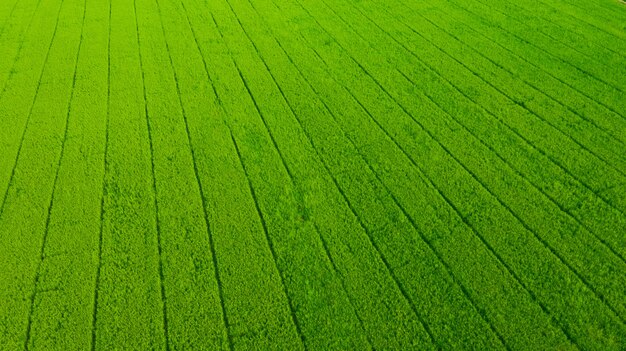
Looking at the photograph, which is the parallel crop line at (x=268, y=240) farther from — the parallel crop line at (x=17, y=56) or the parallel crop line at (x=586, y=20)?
the parallel crop line at (x=586, y=20)

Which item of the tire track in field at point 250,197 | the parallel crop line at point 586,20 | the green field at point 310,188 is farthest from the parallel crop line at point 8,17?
the parallel crop line at point 586,20

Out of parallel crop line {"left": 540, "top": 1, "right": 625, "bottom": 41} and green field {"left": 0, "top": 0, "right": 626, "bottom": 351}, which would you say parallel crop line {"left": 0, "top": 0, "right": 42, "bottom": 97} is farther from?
parallel crop line {"left": 540, "top": 1, "right": 625, "bottom": 41}

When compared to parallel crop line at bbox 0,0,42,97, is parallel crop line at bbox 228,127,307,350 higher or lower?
lower

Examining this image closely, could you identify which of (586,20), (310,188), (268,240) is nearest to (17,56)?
(310,188)

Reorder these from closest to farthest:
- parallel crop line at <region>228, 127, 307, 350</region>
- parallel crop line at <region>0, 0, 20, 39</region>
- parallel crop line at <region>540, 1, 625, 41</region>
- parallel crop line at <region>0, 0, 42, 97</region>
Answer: parallel crop line at <region>228, 127, 307, 350</region>, parallel crop line at <region>0, 0, 42, 97</region>, parallel crop line at <region>0, 0, 20, 39</region>, parallel crop line at <region>540, 1, 625, 41</region>

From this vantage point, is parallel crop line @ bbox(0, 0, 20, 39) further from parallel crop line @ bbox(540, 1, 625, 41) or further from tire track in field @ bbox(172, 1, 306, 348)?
parallel crop line @ bbox(540, 1, 625, 41)

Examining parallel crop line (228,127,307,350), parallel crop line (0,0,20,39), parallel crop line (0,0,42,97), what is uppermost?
parallel crop line (0,0,20,39)

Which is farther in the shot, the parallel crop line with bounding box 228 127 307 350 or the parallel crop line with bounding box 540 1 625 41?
the parallel crop line with bounding box 540 1 625 41

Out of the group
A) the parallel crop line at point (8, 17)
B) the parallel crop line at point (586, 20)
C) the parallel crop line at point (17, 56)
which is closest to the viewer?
the parallel crop line at point (17, 56)

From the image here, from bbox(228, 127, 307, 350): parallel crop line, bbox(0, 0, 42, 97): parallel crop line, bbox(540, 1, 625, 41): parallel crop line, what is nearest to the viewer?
bbox(228, 127, 307, 350): parallel crop line

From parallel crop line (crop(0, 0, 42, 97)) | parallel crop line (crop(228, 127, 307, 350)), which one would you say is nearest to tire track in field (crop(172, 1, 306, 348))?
parallel crop line (crop(228, 127, 307, 350))
